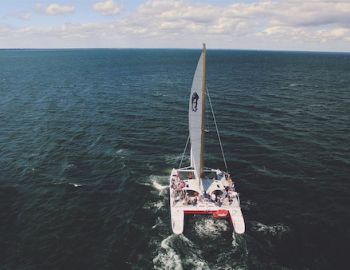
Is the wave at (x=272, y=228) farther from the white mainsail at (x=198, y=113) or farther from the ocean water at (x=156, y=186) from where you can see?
the white mainsail at (x=198, y=113)

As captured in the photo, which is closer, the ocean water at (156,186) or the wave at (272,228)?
the ocean water at (156,186)

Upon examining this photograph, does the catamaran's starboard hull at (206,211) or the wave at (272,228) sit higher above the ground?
the catamaran's starboard hull at (206,211)

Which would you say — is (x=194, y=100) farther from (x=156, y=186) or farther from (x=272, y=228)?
(x=272, y=228)

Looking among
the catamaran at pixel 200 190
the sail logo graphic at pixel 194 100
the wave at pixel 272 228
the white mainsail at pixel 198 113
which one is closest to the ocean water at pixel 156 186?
the wave at pixel 272 228

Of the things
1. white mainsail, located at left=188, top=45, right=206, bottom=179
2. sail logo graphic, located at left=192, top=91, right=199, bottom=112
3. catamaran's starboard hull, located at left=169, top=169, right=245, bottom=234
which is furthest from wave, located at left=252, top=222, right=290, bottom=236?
sail logo graphic, located at left=192, top=91, right=199, bottom=112

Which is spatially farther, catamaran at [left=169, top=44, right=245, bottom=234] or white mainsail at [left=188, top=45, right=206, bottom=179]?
white mainsail at [left=188, top=45, right=206, bottom=179]

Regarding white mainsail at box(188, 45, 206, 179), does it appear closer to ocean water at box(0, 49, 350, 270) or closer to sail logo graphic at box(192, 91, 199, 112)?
sail logo graphic at box(192, 91, 199, 112)

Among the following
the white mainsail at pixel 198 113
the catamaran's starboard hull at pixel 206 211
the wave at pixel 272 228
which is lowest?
the wave at pixel 272 228
